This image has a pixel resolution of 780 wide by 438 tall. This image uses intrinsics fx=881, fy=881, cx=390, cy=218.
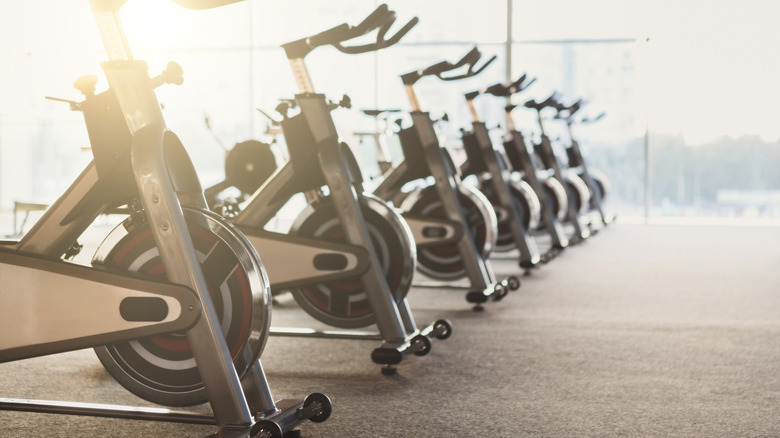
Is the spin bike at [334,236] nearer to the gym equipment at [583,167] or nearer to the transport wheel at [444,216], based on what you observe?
the transport wheel at [444,216]

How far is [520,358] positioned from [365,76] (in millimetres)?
7406

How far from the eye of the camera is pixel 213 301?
6.03ft

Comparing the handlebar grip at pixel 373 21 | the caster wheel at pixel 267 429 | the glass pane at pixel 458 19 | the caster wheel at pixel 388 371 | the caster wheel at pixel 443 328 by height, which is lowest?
the caster wheel at pixel 443 328

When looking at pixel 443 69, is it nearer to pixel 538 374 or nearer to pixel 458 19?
pixel 538 374

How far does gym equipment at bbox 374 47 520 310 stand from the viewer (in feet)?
12.1

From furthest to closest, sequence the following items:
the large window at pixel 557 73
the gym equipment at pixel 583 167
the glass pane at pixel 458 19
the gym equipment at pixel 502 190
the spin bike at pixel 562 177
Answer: the glass pane at pixel 458 19
the large window at pixel 557 73
the gym equipment at pixel 583 167
the spin bike at pixel 562 177
the gym equipment at pixel 502 190

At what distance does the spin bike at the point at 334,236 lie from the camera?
2627 mm

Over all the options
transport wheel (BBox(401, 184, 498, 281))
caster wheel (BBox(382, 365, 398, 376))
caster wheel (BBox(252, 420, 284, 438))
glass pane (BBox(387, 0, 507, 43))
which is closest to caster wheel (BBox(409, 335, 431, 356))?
caster wheel (BBox(382, 365, 398, 376))

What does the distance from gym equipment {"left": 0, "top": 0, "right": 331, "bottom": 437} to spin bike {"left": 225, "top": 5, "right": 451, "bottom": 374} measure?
2.43 feet

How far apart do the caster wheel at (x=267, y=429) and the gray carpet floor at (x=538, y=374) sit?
12.4 inches

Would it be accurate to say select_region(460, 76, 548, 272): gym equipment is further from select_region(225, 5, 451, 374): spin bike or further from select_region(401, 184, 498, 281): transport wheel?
select_region(225, 5, 451, 374): spin bike

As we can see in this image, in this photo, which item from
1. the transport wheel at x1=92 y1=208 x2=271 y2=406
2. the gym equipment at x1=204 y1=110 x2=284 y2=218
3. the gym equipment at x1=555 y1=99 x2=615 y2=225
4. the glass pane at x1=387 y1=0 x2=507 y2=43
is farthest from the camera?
the glass pane at x1=387 y1=0 x2=507 y2=43

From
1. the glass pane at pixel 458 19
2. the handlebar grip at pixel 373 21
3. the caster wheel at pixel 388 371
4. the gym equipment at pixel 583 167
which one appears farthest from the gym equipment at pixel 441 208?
the glass pane at pixel 458 19

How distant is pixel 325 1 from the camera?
10016mm
